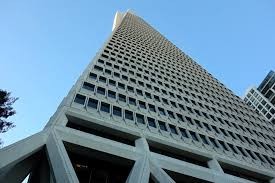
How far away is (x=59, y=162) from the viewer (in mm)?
12336

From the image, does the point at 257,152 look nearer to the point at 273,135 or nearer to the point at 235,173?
the point at 235,173

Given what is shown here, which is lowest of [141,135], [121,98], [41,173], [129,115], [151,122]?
[41,173]

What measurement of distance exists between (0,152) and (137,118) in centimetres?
1135

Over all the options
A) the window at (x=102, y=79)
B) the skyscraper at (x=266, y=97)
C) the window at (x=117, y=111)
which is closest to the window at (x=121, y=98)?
the window at (x=117, y=111)

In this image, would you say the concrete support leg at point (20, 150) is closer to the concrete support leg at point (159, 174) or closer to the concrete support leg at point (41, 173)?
the concrete support leg at point (41, 173)

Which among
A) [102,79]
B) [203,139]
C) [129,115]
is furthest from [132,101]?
[203,139]

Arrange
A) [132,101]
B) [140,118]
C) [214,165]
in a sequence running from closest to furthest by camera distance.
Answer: [214,165]
[140,118]
[132,101]

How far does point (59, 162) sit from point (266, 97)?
9447 cm

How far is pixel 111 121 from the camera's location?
63.3ft

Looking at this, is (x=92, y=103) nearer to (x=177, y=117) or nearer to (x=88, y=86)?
(x=88, y=86)

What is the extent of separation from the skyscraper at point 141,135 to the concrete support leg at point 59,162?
4 cm

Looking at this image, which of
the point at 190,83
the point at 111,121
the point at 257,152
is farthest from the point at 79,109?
the point at 190,83

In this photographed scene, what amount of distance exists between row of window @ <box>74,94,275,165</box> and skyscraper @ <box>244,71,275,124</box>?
6890 centimetres

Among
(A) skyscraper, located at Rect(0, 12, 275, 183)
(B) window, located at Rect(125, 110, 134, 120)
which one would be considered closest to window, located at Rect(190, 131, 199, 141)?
(A) skyscraper, located at Rect(0, 12, 275, 183)
